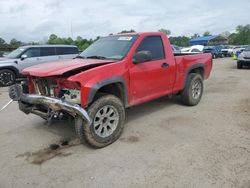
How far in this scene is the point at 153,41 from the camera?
5.71m

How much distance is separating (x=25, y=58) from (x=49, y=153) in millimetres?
9294

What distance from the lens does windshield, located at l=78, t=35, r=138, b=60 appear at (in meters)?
5.14

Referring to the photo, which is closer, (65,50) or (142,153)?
(142,153)

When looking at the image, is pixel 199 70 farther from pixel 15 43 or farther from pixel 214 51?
pixel 15 43

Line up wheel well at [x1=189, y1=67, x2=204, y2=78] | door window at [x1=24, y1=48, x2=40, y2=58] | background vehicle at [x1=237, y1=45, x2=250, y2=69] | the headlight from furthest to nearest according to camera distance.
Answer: background vehicle at [x1=237, y1=45, x2=250, y2=69], door window at [x1=24, y1=48, x2=40, y2=58], wheel well at [x1=189, y1=67, x2=204, y2=78], the headlight

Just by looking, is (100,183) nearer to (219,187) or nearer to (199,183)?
(199,183)

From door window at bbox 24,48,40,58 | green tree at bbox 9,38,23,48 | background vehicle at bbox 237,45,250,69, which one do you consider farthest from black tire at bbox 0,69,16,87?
green tree at bbox 9,38,23,48

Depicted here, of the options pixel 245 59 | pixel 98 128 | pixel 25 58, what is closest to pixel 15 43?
pixel 25 58

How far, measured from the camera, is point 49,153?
4.30m

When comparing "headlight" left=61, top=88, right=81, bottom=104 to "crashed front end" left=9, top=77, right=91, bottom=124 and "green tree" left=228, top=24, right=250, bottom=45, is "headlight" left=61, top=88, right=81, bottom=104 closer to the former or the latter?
"crashed front end" left=9, top=77, right=91, bottom=124

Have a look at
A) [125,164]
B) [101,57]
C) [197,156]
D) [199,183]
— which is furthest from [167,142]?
[101,57]

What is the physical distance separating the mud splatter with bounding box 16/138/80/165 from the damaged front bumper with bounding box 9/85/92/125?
0.54 metres

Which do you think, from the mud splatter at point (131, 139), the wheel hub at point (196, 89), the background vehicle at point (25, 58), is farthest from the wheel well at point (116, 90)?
the background vehicle at point (25, 58)

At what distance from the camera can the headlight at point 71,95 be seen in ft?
13.6
